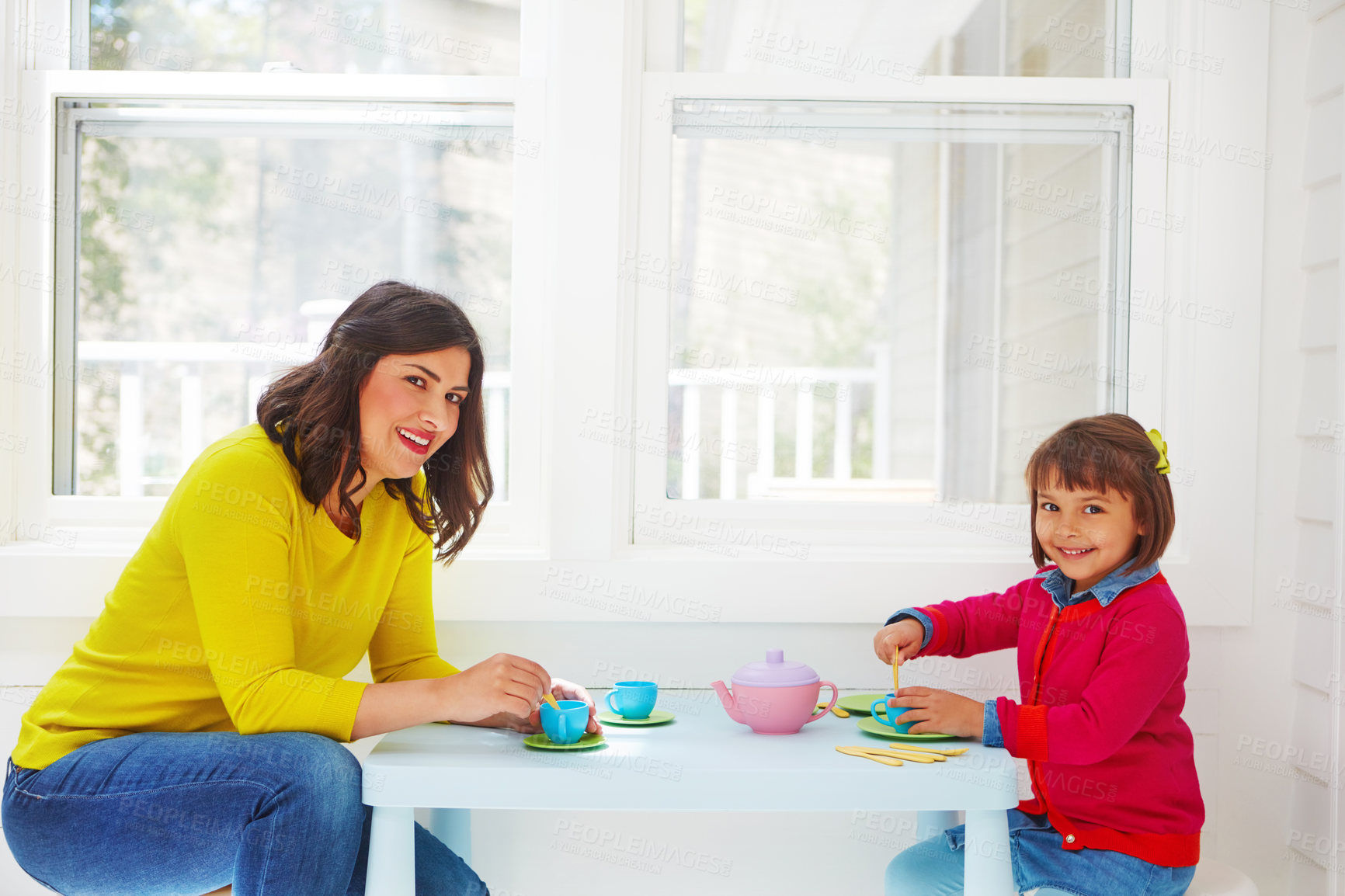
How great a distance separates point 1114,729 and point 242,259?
172 centimetres

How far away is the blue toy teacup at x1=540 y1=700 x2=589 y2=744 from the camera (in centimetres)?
126

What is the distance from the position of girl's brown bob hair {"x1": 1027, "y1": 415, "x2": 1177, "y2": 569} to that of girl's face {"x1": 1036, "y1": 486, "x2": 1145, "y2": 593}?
0.04ft

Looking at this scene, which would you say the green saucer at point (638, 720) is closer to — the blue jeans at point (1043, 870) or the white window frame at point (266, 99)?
the blue jeans at point (1043, 870)

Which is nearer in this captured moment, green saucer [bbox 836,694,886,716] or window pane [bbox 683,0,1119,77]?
green saucer [bbox 836,694,886,716]

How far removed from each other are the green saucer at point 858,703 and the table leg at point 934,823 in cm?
20

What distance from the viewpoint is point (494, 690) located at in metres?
1.25

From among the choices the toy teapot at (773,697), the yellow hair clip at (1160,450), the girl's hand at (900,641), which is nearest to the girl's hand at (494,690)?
the toy teapot at (773,697)

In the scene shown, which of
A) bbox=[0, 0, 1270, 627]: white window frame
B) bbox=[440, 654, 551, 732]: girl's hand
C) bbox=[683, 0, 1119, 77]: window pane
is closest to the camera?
bbox=[440, 654, 551, 732]: girl's hand

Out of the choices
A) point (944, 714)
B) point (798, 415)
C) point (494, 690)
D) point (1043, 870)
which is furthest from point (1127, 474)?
point (494, 690)

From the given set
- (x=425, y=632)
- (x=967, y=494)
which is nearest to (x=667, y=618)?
(x=425, y=632)

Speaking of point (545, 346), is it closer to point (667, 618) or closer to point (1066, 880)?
point (667, 618)

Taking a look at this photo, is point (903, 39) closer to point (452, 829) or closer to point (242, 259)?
point (242, 259)

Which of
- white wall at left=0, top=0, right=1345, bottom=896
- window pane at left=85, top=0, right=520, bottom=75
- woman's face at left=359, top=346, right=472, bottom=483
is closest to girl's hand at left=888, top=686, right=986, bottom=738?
white wall at left=0, top=0, right=1345, bottom=896

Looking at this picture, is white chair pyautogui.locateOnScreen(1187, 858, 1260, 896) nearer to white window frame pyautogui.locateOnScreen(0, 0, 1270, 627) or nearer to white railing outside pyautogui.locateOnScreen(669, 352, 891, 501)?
white window frame pyautogui.locateOnScreen(0, 0, 1270, 627)
